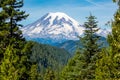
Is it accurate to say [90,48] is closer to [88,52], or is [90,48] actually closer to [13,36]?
[88,52]

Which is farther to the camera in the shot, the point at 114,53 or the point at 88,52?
the point at 88,52

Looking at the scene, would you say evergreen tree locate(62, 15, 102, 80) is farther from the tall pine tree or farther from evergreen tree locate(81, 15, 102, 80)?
the tall pine tree

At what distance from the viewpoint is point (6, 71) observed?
24047 mm

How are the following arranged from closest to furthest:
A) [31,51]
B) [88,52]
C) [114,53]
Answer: [114,53]
[31,51]
[88,52]

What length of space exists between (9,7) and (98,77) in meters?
13.3

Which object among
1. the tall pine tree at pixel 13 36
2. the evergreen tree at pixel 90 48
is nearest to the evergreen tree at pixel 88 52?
the evergreen tree at pixel 90 48

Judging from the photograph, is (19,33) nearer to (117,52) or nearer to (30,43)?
(30,43)

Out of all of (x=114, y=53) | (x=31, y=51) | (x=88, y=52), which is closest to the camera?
(x=114, y=53)

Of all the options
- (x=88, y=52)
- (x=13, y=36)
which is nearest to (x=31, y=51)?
(x=13, y=36)

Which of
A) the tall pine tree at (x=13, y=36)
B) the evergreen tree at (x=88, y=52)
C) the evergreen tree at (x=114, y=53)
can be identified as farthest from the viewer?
the evergreen tree at (x=88, y=52)

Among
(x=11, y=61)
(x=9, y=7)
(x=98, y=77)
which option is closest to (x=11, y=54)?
(x=11, y=61)

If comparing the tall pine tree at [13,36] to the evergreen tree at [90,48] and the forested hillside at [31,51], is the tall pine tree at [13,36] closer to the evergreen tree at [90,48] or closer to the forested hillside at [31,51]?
the forested hillside at [31,51]

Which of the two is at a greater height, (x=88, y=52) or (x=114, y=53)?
(x=114, y=53)

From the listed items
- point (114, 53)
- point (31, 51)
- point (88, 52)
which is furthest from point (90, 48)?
point (114, 53)
